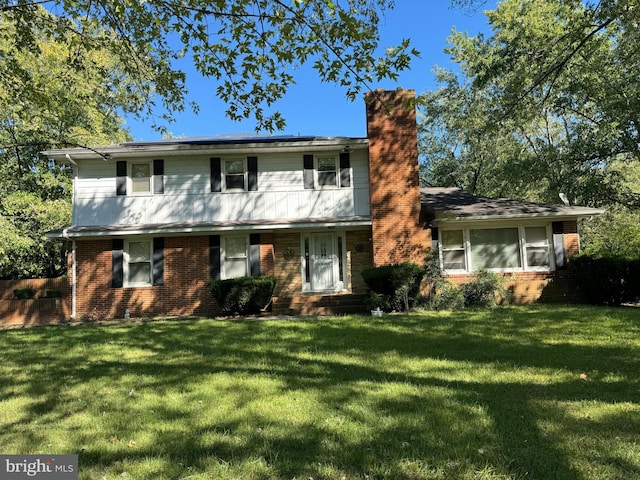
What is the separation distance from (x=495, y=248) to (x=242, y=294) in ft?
27.0

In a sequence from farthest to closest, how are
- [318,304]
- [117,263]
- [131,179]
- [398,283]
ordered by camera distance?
[131,179] < [117,263] < [318,304] < [398,283]

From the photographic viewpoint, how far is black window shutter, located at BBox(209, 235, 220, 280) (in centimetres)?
1429

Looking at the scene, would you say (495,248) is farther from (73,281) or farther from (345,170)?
(73,281)

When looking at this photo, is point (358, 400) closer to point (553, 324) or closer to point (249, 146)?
point (553, 324)

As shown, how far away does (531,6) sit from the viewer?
17391mm

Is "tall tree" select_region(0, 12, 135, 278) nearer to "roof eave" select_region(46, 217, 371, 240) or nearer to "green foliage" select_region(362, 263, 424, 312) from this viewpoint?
"roof eave" select_region(46, 217, 371, 240)

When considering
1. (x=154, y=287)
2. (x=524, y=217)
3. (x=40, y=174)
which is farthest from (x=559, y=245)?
(x=40, y=174)

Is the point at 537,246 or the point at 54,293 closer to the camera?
the point at 537,246

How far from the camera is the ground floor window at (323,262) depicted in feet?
48.8

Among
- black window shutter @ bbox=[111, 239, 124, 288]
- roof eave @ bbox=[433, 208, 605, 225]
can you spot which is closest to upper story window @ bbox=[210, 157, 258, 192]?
black window shutter @ bbox=[111, 239, 124, 288]

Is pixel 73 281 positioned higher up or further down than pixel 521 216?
further down

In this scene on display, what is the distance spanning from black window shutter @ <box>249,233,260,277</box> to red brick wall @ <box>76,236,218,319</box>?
1403mm

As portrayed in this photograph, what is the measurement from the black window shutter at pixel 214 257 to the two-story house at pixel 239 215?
0.03 meters

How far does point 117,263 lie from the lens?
14289mm
